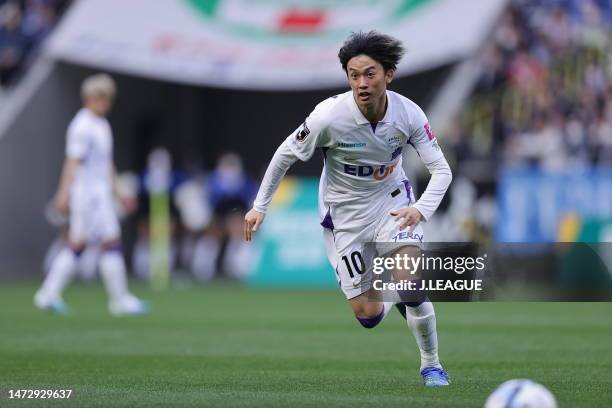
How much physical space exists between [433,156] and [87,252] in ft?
59.3

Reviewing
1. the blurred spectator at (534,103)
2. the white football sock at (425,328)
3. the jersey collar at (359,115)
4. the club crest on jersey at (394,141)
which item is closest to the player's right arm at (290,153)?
the jersey collar at (359,115)

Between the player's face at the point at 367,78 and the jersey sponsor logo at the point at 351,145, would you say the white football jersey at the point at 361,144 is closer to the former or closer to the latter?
the jersey sponsor logo at the point at 351,145

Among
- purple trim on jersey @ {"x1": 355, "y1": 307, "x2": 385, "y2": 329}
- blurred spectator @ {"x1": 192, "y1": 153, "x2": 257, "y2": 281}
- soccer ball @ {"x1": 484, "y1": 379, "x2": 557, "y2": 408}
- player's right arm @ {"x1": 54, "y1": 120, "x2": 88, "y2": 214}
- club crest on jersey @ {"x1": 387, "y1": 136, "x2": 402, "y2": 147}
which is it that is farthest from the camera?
blurred spectator @ {"x1": 192, "y1": 153, "x2": 257, "y2": 281}

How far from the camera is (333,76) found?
925 inches

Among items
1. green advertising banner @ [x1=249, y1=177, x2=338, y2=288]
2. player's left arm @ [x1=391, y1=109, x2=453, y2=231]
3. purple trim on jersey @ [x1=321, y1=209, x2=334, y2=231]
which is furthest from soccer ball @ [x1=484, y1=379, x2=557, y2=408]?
green advertising banner @ [x1=249, y1=177, x2=338, y2=288]

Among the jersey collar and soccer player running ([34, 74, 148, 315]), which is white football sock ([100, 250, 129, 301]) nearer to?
soccer player running ([34, 74, 148, 315])

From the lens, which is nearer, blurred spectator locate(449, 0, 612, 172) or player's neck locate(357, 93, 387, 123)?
player's neck locate(357, 93, 387, 123)

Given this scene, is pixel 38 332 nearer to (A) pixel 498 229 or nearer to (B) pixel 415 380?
(B) pixel 415 380

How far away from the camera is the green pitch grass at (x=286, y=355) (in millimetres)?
7496

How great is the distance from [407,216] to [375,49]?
1029mm

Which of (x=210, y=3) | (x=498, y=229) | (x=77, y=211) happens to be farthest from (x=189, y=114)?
(x=77, y=211)

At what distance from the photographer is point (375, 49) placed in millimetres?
7605

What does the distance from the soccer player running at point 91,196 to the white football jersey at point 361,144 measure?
678 cm

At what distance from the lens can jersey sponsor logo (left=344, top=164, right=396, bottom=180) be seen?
8055mm
